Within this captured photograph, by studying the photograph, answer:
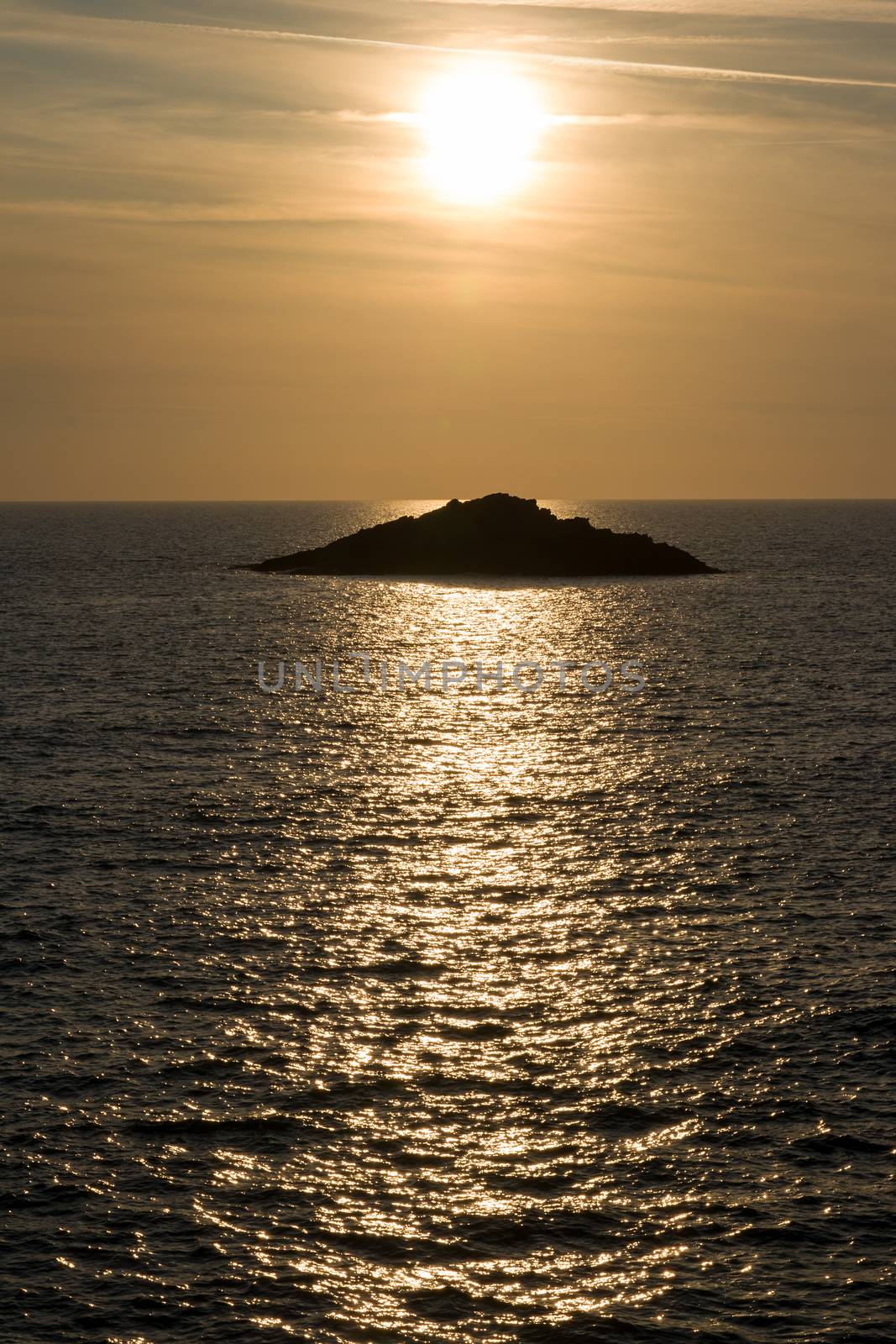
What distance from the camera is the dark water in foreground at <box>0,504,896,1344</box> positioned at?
28297 millimetres

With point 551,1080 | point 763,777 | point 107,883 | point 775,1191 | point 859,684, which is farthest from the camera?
point 859,684

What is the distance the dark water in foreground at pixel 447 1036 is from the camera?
28.3 metres

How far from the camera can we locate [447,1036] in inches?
1561

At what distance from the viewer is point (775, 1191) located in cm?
3150

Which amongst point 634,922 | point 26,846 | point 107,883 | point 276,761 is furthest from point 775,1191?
point 276,761

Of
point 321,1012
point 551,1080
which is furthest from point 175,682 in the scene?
point 551,1080

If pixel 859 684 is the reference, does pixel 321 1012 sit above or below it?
below

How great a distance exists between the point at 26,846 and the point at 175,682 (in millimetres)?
45990

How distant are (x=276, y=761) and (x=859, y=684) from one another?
47.3 meters

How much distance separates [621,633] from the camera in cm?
14212

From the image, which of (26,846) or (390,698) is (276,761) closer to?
(26,846)

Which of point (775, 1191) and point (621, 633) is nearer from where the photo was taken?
point (775, 1191)

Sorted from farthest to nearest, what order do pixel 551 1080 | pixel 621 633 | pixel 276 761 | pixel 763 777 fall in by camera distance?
pixel 621 633, pixel 276 761, pixel 763 777, pixel 551 1080

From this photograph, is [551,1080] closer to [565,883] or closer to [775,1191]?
[775,1191]
